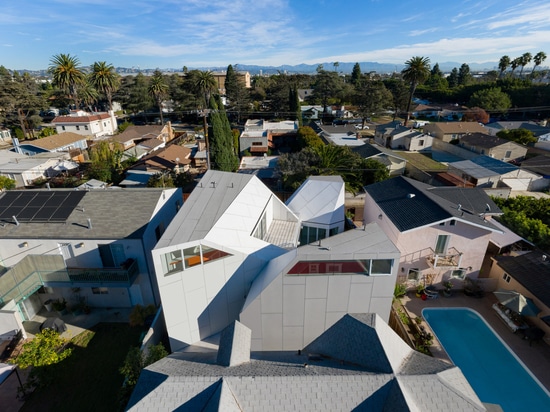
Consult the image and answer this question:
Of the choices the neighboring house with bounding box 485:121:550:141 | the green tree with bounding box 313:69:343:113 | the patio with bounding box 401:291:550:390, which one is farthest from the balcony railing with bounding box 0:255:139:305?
the green tree with bounding box 313:69:343:113

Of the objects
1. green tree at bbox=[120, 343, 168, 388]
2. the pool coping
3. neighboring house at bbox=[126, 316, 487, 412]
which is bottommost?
the pool coping

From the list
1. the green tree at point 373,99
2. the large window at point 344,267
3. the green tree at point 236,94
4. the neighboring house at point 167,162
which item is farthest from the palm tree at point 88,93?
the large window at point 344,267

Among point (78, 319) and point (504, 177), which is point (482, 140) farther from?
point (78, 319)

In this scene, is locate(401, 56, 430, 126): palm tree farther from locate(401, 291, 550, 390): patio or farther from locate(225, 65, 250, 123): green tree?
locate(401, 291, 550, 390): patio

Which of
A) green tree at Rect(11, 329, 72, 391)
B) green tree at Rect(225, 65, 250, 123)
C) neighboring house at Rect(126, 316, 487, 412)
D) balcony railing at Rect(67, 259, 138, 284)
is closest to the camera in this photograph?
neighboring house at Rect(126, 316, 487, 412)

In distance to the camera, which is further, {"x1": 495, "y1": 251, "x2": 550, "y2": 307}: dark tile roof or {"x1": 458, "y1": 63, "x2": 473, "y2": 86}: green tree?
{"x1": 458, "y1": 63, "x2": 473, "y2": 86}: green tree

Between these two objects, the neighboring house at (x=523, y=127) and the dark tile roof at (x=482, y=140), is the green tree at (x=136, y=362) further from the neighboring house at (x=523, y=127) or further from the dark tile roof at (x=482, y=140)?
the neighboring house at (x=523, y=127)

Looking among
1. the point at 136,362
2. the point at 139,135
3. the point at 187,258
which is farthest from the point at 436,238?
the point at 139,135
